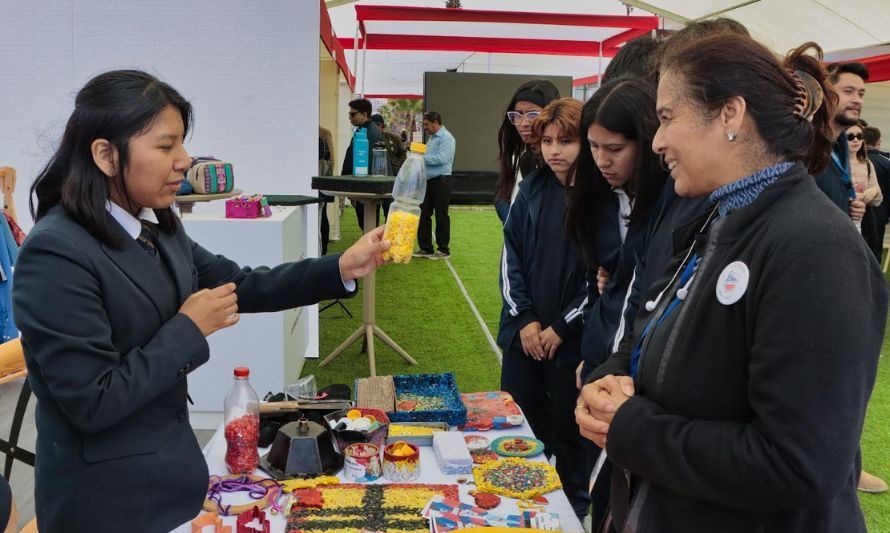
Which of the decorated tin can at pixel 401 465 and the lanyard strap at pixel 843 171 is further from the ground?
the lanyard strap at pixel 843 171

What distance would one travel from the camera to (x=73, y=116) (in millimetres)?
1354

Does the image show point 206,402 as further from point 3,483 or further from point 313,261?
point 3,483

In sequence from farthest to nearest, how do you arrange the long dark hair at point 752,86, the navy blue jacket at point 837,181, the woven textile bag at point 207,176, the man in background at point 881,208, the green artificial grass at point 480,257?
the green artificial grass at point 480,257 → the man in background at point 881,208 → the woven textile bag at point 207,176 → the navy blue jacket at point 837,181 → the long dark hair at point 752,86

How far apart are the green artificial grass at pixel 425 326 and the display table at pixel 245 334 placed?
74cm

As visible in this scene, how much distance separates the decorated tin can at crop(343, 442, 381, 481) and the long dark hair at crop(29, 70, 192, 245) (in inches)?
28.7

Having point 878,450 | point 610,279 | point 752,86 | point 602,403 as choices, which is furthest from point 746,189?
point 878,450

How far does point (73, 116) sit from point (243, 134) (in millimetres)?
3358

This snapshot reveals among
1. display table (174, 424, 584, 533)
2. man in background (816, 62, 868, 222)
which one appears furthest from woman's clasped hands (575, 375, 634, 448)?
man in background (816, 62, 868, 222)

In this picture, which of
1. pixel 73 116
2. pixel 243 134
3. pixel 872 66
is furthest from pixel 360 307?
pixel 872 66

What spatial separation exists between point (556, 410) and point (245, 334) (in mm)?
1729

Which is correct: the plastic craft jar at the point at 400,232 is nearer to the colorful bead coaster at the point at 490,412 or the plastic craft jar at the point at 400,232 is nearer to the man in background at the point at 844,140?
the colorful bead coaster at the point at 490,412

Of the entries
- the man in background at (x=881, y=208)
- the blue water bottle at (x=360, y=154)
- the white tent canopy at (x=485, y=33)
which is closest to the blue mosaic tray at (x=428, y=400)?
the blue water bottle at (x=360, y=154)

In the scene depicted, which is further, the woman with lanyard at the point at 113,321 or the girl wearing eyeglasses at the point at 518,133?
the girl wearing eyeglasses at the point at 518,133

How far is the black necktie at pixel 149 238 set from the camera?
1461 millimetres
